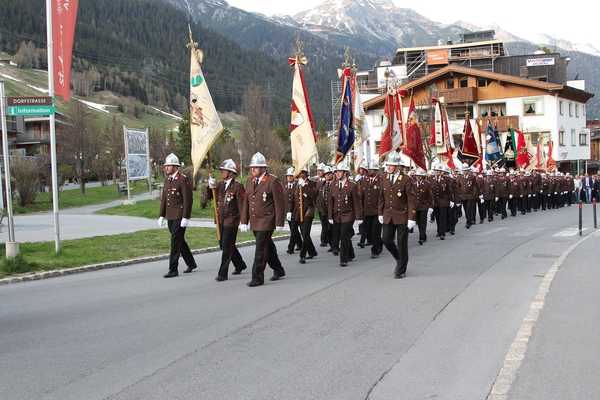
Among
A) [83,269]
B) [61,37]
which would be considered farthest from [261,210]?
[61,37]

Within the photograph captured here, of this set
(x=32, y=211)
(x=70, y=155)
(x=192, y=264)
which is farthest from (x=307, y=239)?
(x=70, y=155)

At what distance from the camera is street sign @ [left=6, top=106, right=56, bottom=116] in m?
12.2

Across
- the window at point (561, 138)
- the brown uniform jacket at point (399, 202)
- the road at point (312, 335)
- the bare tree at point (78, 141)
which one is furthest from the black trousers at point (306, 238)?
the window at point (561, 138)

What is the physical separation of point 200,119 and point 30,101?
11.3 feet

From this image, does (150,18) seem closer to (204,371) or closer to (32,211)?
(32,211)

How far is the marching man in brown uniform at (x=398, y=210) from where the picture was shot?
10.3m

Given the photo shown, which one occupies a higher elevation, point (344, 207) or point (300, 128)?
point (300, 128)

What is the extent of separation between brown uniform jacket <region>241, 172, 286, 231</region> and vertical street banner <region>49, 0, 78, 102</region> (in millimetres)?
6037

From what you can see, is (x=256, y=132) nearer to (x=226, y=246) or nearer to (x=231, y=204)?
(x=231, y=204)

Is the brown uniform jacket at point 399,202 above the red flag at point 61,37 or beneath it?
beneath

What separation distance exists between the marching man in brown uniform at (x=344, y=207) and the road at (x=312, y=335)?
1.10 m

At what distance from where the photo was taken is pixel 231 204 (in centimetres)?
1067

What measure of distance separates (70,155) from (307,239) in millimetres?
35900

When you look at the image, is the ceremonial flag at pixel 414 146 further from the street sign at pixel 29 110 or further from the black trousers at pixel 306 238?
the street sign at pixel 29 110
